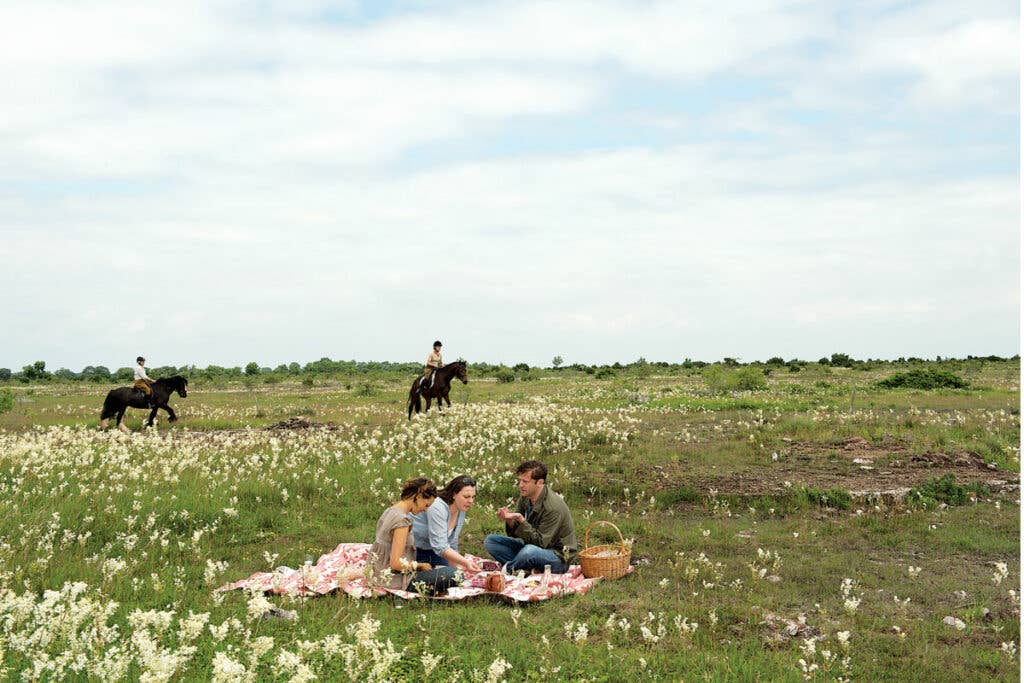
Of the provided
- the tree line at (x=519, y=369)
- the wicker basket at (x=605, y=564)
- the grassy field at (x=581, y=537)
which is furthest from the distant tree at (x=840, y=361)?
the wicker basket at (x=605, y=564)

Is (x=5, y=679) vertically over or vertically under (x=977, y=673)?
over

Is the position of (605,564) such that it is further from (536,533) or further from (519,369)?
(519,369)

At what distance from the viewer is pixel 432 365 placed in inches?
1090

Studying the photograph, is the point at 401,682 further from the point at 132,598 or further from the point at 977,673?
the point at 977,673

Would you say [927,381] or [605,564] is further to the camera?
[927,381]

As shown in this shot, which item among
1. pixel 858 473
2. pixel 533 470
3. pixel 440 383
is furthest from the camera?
pixel 440 383

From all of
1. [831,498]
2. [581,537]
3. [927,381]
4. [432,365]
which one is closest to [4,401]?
[432,365]

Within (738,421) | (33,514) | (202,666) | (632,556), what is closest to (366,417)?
(738,421)

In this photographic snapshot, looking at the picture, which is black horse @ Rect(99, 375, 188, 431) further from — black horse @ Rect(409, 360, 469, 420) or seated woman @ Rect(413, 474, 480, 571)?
seated woman @ Rect(413, 474, 480, 571)

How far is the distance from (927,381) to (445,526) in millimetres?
37832

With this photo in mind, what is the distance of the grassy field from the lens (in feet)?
22.5

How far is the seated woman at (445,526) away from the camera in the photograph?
943 cm

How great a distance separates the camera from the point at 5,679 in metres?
5.95

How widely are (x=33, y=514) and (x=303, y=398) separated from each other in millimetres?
31168
